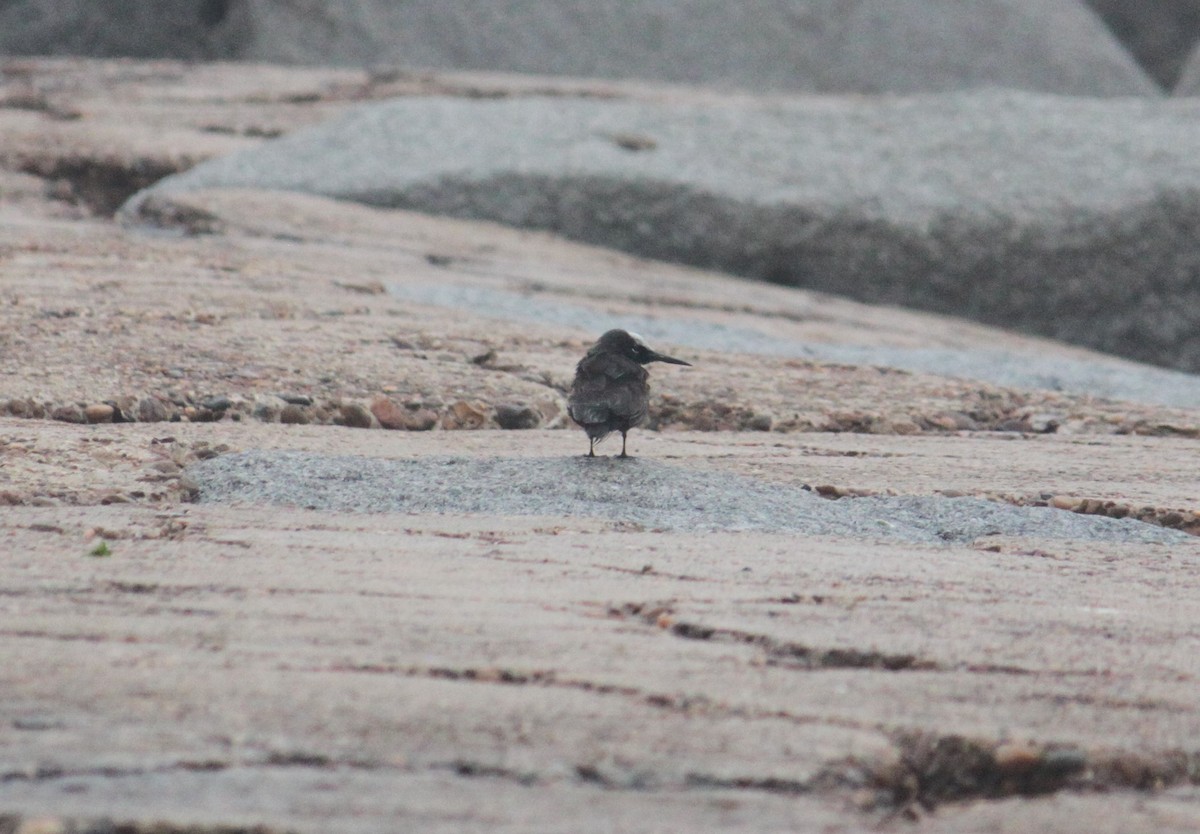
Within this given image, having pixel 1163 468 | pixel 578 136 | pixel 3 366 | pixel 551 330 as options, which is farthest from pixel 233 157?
pixel 1163 468

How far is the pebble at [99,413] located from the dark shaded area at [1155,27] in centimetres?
1318

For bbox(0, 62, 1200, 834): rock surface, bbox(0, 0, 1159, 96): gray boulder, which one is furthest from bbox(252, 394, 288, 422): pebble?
bbox(0, 0, 1159, 96): gray boulder

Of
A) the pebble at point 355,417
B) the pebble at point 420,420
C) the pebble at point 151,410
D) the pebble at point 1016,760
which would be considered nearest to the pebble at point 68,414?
the pebble at point 151,410

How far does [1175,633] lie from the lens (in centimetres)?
261

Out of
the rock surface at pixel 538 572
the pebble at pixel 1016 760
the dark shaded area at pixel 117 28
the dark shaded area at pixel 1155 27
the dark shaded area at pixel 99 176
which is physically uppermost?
the dark shaded area at pixel 1155 27

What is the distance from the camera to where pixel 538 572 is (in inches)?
110

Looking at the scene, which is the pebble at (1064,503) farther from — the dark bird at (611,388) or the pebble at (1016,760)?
the pebble at (1016,760)

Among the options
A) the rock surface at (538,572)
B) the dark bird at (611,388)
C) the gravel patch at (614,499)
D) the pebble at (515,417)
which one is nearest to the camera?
the rock surface at (538,572)

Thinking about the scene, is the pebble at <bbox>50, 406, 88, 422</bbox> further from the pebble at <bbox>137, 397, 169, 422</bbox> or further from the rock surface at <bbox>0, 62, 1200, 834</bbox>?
the pebble at <bbox>137, 397, 169, 422</bbox>

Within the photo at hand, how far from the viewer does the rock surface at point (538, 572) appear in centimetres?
199

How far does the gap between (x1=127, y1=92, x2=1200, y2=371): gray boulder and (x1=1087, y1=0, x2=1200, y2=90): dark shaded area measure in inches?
324

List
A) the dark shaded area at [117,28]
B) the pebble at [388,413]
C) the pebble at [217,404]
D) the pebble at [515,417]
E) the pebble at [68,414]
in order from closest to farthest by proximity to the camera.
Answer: the pebble at [68,414]
the pebble at [217,404]
the pebble at [388,413]
the pebble at [515,417]
the dark shaded area at [117,28]

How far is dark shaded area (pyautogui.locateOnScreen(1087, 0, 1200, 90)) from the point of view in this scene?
15.0 meters

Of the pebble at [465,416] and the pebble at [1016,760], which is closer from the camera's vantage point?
the pebble at [1016,760]
